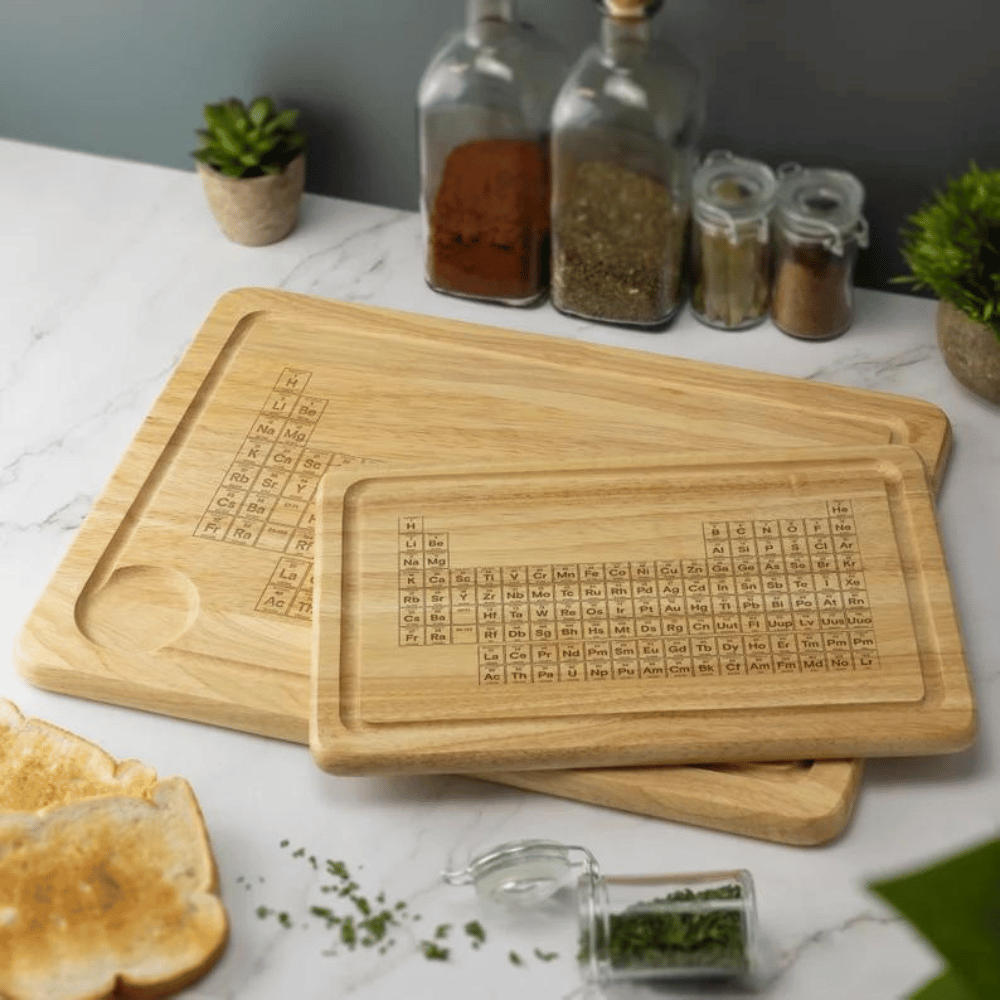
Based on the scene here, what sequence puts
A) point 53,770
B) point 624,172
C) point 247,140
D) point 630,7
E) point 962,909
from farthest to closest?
point 247,140
point 624,172
point 630,7
point 53,770
point 962,909

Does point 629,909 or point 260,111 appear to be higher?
point 260,111

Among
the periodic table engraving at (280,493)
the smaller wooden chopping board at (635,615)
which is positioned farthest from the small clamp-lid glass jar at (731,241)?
the periodic table engraving at (280,493)

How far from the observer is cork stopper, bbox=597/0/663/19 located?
4.13 ft

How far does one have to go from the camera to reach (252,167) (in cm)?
154

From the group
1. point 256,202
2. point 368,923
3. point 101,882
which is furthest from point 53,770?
point 256,202

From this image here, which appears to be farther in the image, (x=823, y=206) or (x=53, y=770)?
(x=823, y=206)

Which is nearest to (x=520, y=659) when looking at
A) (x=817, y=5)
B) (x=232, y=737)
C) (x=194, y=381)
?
(x=232, y=737)

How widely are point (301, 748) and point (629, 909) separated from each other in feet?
0.99

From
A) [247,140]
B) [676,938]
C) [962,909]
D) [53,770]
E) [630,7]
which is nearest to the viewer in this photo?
[962,909]

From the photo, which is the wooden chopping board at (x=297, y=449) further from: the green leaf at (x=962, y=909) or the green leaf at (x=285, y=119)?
the green leaf at (x=962, y=909)

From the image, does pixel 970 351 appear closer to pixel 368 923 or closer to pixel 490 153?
pixel 490 153

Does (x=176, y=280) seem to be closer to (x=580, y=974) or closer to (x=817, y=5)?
(x=817, y=5)

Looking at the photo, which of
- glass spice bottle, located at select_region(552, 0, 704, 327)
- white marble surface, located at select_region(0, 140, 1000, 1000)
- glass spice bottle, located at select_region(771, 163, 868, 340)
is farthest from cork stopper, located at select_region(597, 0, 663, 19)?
white marble surface, located at select_region(0, 140, 1000, 1000)

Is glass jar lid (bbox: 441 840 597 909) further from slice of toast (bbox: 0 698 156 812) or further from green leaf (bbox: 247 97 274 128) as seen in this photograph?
green leaf (bbox: 247 97 274 128)
